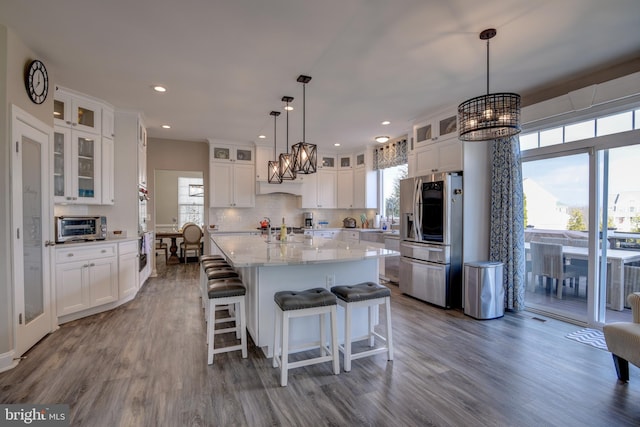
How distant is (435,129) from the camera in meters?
4.61

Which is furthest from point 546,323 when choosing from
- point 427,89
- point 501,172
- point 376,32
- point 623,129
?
point 376,32

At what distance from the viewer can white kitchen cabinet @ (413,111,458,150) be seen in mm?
4324

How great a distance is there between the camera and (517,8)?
2289 mm

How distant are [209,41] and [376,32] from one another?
1.43 meters

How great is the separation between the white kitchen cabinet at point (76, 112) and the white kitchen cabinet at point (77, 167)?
0.28ft

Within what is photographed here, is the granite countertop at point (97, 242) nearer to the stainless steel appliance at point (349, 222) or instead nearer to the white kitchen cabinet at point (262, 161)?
the white kitchen cabinet at point (262, 161)

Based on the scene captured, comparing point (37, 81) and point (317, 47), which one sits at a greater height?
point (317, 47)

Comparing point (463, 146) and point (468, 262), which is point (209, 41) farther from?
point (468, 262)

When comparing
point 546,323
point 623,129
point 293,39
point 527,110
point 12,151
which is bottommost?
point 546,323

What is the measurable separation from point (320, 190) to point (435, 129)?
3443 millimetres

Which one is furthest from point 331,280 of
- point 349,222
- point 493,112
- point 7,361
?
point 349,222

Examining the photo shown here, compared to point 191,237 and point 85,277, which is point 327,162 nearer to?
point 191,237

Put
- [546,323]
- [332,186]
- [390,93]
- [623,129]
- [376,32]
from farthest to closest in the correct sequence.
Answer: [332,186], [390,93], [546,323], [623,129], [376,32]

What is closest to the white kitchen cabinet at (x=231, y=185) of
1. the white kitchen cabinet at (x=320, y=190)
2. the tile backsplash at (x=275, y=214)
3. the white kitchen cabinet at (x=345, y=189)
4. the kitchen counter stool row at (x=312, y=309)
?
the tile backsplash at (x=275, y=214)
